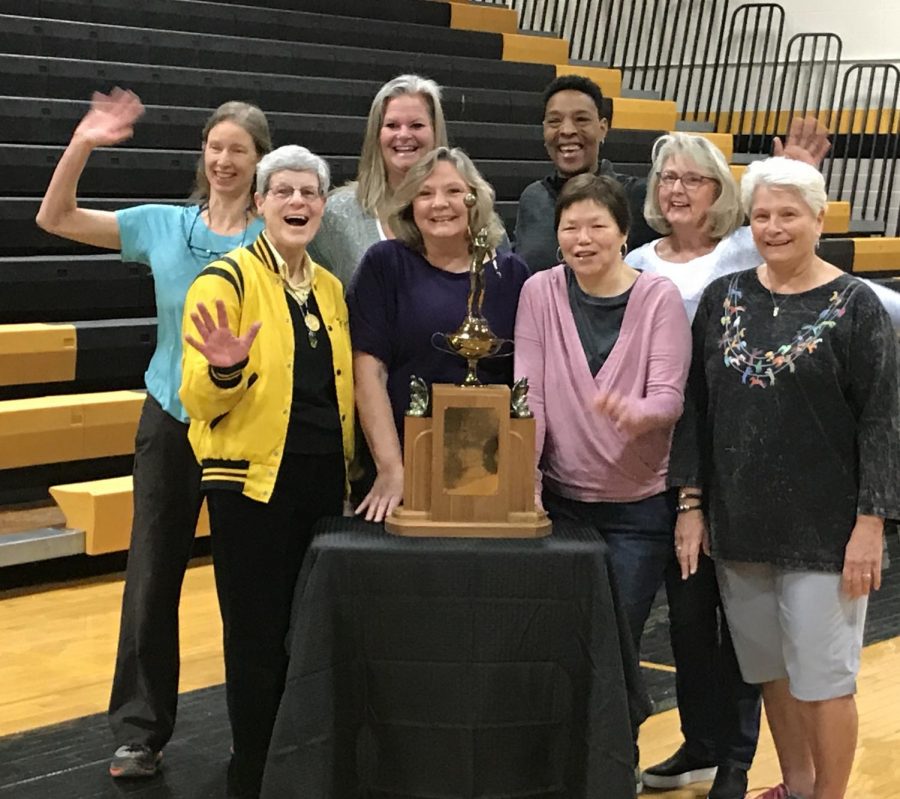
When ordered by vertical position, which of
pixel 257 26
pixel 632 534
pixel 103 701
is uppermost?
pixel 257 26

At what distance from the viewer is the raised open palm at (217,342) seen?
2.39 meters

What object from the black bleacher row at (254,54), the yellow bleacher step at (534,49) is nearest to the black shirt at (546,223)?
the black bleacher row at (254,54)

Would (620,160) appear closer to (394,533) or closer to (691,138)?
(691,138)

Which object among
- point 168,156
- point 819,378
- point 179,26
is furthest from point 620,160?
point 819,378

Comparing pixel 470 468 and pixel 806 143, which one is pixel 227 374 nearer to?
pixel 470 468

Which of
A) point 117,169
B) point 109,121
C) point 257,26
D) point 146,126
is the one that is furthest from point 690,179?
point 257,26

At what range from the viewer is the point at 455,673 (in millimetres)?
2482

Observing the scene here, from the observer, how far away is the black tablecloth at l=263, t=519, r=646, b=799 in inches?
95.3

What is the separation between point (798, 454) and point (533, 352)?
52cm

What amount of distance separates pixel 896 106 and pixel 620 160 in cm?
234

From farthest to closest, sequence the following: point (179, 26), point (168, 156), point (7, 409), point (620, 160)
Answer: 1. point (620, 160)
2. point (179, 26)
3. point (168, 156)
4. point (7, 409)

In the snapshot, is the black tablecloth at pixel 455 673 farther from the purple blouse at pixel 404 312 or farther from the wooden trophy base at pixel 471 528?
the purple blouse at pixel 404 312

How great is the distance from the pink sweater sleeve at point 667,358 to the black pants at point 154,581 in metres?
1.01

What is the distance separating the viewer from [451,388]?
246 cm
